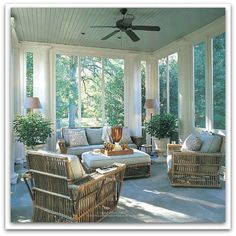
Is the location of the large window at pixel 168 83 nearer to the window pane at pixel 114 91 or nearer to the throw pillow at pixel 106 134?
the window pane at pixel 114 91

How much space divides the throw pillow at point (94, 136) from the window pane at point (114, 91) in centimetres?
74

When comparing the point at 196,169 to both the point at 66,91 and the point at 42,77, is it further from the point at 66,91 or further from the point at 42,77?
the point at 42,77

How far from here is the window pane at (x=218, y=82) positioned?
472 cm

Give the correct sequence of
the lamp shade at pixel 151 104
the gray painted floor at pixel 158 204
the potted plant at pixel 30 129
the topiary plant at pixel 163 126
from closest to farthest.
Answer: the gray painted floor at pixel 158 204, the potted plant at pixel 30 129, the topiary plant at pixel 163 126, the lamp shade at pixel 151 104

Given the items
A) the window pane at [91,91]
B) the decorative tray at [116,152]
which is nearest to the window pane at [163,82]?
the window pane at [91,91]

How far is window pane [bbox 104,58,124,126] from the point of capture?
6.92m

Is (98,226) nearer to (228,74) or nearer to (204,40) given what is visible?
(228,74)

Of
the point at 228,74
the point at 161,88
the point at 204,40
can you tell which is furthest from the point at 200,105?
the point at 228,74

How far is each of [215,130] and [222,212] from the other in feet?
6.90

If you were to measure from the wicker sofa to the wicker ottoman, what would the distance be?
36.7 inches

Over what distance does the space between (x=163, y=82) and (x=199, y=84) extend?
1.54 m

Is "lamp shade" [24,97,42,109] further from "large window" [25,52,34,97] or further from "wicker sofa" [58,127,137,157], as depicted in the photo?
"wicker sofa" [58,127,137,157]

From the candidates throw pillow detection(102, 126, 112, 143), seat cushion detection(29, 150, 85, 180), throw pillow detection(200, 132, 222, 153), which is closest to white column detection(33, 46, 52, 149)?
throw pillow detection(102, 126, 112, 143)

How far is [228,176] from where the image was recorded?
7.61 ft
